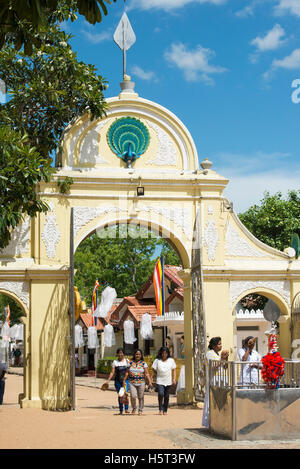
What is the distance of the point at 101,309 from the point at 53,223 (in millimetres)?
11886

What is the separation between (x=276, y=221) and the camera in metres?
30.4

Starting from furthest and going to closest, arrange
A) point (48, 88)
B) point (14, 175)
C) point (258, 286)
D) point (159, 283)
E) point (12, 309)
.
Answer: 1. point (12, 309)
2. point (159, 283)
3. point (258, 286)
4. point (48, 88)
5. point (14, 175)

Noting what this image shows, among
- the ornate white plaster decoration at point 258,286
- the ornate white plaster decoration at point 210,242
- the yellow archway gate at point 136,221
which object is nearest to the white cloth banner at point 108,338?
the yellow archway gate at point 136,221

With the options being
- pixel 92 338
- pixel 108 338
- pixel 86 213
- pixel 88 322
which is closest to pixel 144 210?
pixel 86 213

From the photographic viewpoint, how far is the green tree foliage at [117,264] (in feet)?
134

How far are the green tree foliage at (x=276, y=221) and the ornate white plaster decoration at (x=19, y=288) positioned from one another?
16532 mm

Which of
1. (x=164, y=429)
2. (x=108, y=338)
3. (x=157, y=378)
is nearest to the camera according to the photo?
(x=164, y=429)

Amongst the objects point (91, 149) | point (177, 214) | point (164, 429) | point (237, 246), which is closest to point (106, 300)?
point (237, 246)

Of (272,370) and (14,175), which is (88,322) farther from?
(272,370)

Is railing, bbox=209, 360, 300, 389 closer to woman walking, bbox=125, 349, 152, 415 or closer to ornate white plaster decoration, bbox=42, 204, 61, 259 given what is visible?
woman walking, bbox=125, 349, 152, 415

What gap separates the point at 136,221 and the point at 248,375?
6.70m

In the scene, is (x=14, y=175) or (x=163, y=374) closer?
(x=14, y=175)

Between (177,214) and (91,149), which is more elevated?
(91,149)

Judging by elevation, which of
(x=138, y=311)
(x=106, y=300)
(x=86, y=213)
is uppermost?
(x=86, y=213)
